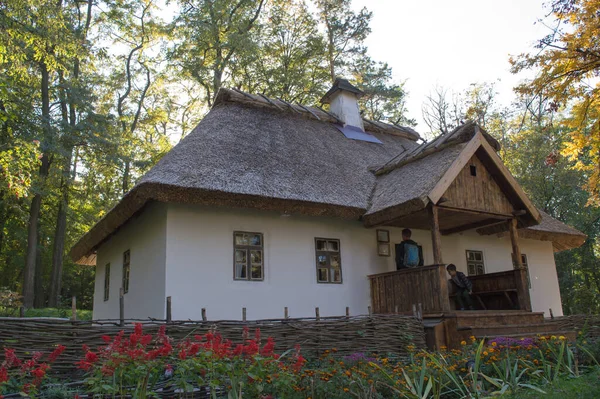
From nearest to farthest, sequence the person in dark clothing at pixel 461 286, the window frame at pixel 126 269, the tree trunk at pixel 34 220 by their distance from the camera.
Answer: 1. the person in dark clothing at pixel 461 286
2. the window frame at pixel 126 269
3. the tree trunk at pixel 34 220

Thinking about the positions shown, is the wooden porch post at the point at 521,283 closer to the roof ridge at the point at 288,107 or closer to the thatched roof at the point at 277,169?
the thatched roof at the point at 277,169

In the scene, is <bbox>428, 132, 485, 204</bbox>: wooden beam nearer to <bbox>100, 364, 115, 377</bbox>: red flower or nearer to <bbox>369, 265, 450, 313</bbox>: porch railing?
<bbox>369, 265, 450, 313</bbox>: porch railing

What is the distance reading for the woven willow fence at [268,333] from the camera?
6.38 metres

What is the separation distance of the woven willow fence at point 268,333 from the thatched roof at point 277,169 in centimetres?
259

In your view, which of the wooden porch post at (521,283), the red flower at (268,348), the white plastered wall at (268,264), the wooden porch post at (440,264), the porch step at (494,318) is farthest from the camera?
the wooden porch post at (521,283)

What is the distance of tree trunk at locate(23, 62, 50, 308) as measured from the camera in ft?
66.7

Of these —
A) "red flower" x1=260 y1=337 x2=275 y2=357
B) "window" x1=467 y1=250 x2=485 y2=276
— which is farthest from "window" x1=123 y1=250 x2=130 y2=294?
"window" x1=467 y1=250 x2=485 y2=276

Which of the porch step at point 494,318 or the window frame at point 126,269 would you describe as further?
the window frame at point 126,269

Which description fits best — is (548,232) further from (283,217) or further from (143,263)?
(143,263)

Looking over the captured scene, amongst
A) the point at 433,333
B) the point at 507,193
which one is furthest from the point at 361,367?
the point at 507,193

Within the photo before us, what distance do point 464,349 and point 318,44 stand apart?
23.3 metres

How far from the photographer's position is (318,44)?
28453mm

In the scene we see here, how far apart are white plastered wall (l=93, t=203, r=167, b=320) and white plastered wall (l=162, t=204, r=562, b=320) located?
1.28 ft

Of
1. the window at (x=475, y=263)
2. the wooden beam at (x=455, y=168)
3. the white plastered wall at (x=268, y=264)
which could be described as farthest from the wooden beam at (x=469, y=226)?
the wooden beam at (x=455, y=168)
